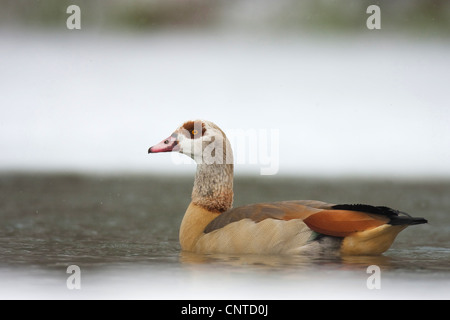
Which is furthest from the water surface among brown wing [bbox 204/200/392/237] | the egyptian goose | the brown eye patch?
the brown eye patch

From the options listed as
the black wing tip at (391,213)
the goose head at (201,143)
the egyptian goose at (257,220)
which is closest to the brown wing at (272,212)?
the egyptian goose at (257,220)

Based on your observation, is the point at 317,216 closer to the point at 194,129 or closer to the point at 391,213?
the point at 391,213

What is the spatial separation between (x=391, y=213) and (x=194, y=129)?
2.07 meters

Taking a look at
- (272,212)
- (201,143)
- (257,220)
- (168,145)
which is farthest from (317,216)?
(168,145)

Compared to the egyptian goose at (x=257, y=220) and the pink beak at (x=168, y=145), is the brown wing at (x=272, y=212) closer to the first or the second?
the egyptian goose at (x=257, y=220)

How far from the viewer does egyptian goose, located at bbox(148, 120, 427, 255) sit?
7.84m

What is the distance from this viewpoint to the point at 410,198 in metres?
15.3

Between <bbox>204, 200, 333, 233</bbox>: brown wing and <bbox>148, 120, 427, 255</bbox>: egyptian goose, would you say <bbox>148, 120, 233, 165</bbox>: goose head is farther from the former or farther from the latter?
<bbox>204, 200, 333, 233</bbox>: brown wing

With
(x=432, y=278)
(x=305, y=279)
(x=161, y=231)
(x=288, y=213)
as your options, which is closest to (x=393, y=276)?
(x=432, y=278)

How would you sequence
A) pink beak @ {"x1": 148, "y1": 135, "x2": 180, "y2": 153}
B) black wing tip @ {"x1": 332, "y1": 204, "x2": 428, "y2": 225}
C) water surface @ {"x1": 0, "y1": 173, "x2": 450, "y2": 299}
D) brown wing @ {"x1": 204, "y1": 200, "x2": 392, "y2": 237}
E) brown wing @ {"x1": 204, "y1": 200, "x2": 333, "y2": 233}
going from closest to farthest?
1. water surface @ {"x1": 0, "y1": 173, "x2": 450, "y2": 299}
2. black wing tip @ {"x1": 332, "y1": 204, "x2": 428, "y2": 225}
3. brown wing @ {"x1": 204, "y1": 200, "x2": 392, "y2": 237}
4. brown wing @ {"x1": 204, "y1": 200, "x2": 333, "y2": 233}
5. pink beak @ {"x1": 148, "y1": 135, "x2": 180, "y2": 153}

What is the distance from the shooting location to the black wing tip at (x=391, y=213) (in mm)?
7542

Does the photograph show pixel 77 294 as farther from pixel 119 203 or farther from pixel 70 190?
pixel 70 190

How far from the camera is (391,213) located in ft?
25.5

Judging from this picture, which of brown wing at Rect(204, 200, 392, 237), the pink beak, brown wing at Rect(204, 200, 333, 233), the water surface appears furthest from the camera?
the pink beak
